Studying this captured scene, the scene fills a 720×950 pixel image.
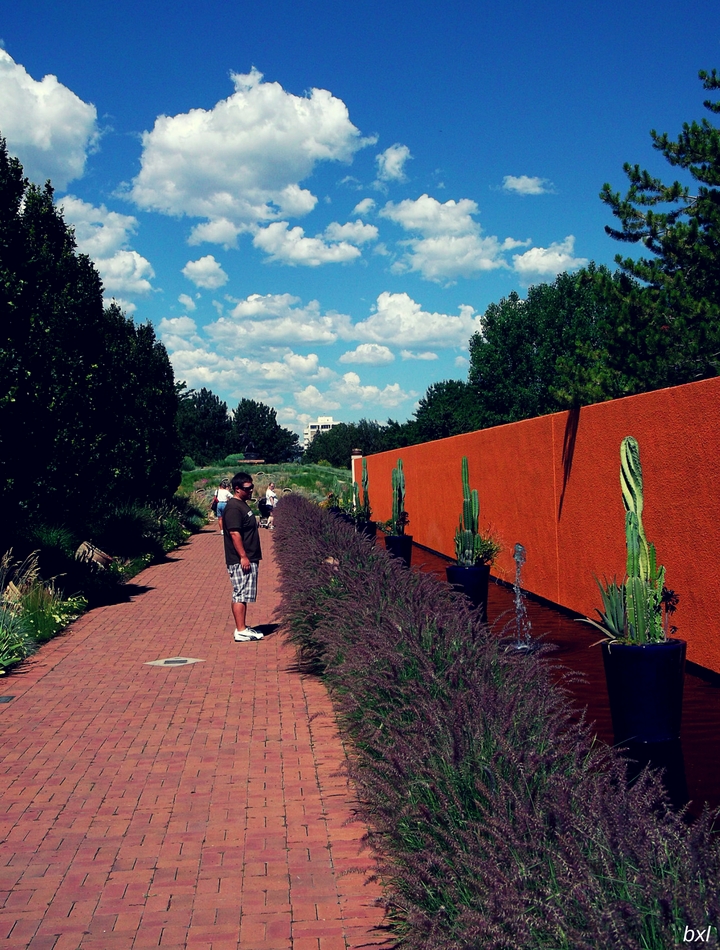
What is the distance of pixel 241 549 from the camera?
10281 mm

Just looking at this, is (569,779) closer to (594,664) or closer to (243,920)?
(243,920)

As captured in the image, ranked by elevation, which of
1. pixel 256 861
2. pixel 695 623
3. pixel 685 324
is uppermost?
pixel 685 324

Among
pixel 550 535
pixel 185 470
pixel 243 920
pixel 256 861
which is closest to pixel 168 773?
pixel 256 861

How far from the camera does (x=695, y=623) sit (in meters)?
7.65

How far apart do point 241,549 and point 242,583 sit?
374 millimetres

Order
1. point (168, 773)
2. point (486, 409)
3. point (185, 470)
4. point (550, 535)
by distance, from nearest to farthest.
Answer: point (168, 773) < point (550, 535) < point (185, 470) < point (486, 409)

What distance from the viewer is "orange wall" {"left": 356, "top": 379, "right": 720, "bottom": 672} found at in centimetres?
745

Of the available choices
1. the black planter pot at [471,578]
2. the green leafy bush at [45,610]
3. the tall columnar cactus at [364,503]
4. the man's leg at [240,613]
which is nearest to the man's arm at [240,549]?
the man's leg at [240,613]

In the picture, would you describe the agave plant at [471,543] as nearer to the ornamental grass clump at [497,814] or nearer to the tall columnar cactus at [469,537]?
the tall columnar cactus at [469,537]

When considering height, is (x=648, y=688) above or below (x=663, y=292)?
below

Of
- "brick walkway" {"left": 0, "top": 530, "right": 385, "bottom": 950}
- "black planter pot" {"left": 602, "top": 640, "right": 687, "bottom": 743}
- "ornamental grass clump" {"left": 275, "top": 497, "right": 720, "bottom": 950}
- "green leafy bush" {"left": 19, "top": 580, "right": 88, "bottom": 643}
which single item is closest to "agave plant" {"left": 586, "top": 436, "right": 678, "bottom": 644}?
"black planter pot" {"left": 602, "top": 640, "right": 687, "bottom": 743}

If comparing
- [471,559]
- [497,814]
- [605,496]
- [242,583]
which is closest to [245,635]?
[242,583]

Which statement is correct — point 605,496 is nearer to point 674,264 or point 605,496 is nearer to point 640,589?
point 640,589

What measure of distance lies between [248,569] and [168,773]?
4418 mm
